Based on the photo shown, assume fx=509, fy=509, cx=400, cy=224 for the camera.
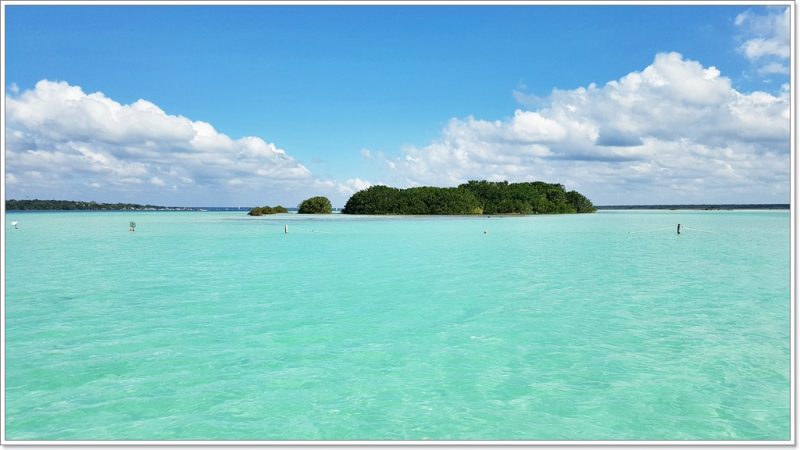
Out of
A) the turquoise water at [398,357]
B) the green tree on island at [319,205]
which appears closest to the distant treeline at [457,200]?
the green tree on island at [319,205]

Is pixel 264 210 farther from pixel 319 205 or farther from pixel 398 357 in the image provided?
pixel 398 357

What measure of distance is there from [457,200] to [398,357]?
114 metres

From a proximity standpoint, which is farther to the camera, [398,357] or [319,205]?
[319,205]

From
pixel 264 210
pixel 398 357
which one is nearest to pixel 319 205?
pixel 264 210

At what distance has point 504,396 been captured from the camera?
840 cm

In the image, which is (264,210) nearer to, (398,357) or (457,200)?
(457,200)

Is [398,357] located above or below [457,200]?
below

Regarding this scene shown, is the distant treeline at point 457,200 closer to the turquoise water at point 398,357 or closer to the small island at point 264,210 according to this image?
the small island at point 264,210

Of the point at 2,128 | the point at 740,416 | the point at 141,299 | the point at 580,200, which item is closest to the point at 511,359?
the point at 740,416

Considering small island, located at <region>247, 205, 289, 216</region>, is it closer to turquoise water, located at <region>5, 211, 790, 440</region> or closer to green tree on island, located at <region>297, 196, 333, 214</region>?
green tree on island, located at <region>297, 196, 333, 214</region>

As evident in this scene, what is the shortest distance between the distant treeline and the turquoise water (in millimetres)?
101148

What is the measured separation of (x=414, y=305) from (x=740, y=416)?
930 cm

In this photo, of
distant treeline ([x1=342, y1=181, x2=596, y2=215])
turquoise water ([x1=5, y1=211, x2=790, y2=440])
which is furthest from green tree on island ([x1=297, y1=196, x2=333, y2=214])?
turquoise water ([x1=5, y1=211, x2=790, y2=440])

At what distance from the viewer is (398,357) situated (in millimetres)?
10469
